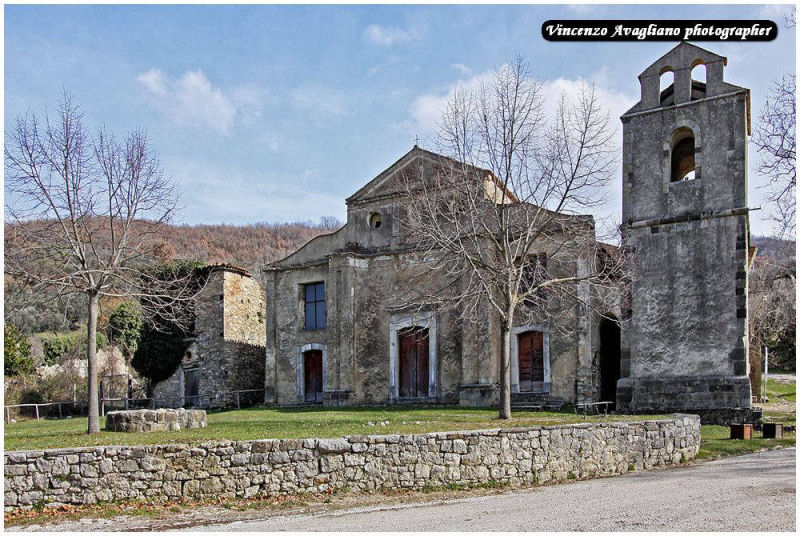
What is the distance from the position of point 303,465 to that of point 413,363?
15001 millimetres

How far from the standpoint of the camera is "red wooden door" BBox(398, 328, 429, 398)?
27.1 m

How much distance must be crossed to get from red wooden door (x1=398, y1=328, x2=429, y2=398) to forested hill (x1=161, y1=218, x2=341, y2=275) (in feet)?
232

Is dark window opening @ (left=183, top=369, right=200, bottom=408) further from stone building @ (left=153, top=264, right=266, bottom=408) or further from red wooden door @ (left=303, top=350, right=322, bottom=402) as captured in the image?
red wooden door @ (left=303, top=350, right=322, bottom=402)

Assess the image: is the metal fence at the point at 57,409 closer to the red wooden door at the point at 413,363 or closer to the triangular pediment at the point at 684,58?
the red wooden door at the point at 413,363

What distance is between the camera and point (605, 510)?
1071 centimetres

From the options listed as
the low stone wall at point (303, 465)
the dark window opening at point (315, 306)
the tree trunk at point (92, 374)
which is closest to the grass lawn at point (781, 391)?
the dark window opening at point (315, 306)

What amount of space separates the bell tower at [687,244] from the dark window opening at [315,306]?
1246 cm

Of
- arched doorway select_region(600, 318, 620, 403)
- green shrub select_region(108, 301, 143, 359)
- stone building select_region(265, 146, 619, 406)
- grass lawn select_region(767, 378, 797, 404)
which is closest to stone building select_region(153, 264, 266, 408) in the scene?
stone building select_region(265, 146, 619, 406)

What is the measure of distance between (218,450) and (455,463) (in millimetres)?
4130

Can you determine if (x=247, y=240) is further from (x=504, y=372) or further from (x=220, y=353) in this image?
(x=504, y=372)

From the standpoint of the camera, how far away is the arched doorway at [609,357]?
25031 millimetres

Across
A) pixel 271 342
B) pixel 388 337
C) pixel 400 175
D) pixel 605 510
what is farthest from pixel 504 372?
pixel 271 342

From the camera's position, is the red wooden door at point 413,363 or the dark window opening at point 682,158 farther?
the red wooden door at point 413,363

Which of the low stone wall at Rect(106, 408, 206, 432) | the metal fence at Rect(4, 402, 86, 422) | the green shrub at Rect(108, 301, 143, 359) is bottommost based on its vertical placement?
the metal fence at Rect(4, 402, 86, 422)
